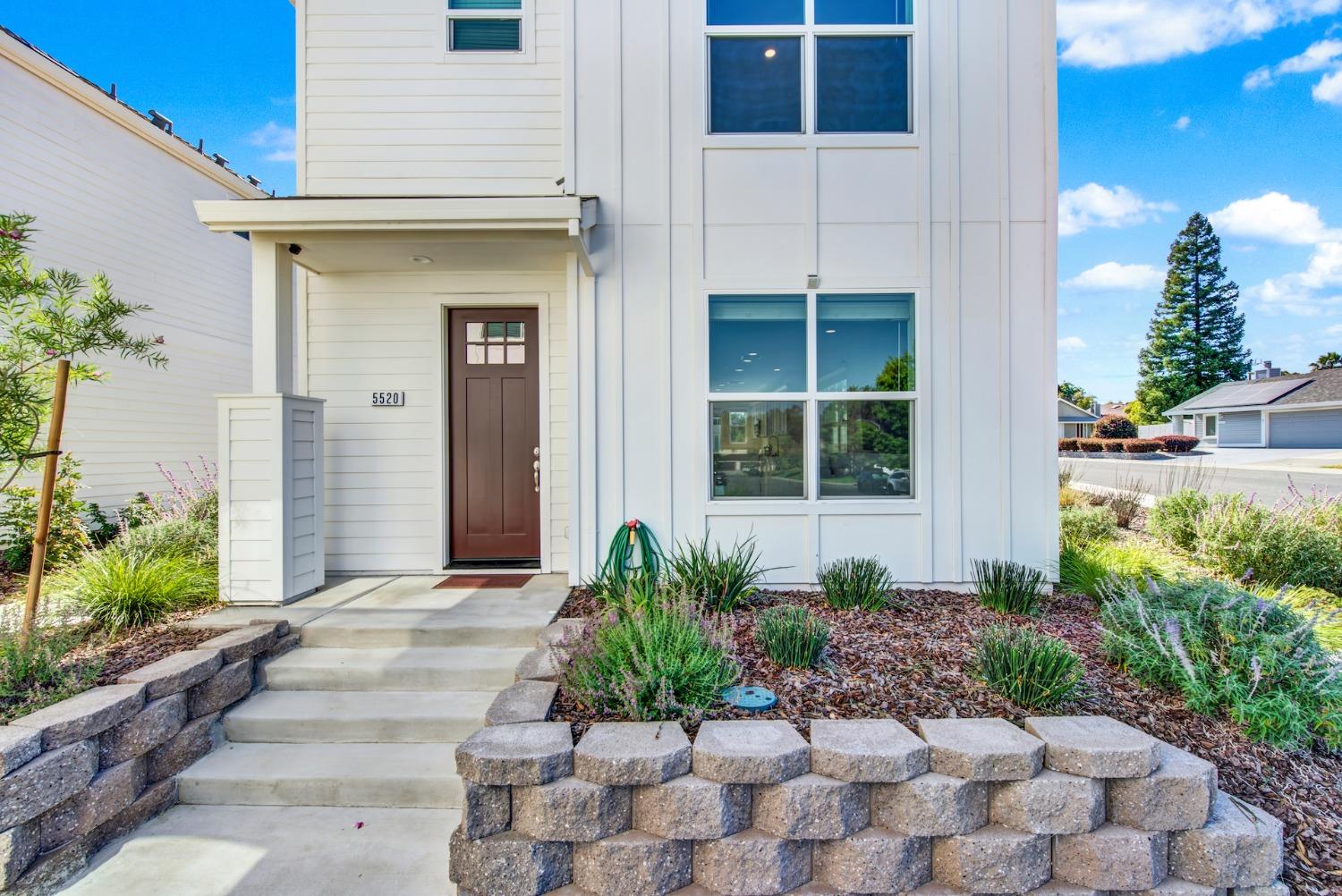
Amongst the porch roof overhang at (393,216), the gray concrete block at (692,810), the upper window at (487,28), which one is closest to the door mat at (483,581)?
the porch roof overhang at (393,216)

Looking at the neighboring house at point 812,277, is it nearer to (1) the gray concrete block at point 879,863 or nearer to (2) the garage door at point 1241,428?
(1) the gray concrete block at point 879,863

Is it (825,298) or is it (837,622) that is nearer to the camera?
(837,622)

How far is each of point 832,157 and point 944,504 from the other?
2.67 m

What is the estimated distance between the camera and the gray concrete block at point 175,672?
2623mm

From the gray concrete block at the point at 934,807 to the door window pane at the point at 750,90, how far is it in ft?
13.8

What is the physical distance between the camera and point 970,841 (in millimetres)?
2059

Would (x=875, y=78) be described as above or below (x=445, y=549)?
above

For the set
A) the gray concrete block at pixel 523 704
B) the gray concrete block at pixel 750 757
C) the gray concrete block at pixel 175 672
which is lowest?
the gray concrete block at pixel 750 757

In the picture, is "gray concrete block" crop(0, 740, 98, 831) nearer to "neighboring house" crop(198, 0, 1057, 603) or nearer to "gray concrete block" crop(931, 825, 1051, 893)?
"neighboring house" crop(198, 0, 1057, 603)

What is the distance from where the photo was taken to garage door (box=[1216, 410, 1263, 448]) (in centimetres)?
2866

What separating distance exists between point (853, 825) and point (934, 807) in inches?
11.2

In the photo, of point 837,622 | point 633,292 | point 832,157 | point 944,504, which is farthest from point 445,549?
point 832,157

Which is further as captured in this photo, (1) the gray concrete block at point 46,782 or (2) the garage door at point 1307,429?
(2) the garage door at point 1307,429

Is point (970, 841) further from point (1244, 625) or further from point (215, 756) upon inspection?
point (215, 756)
